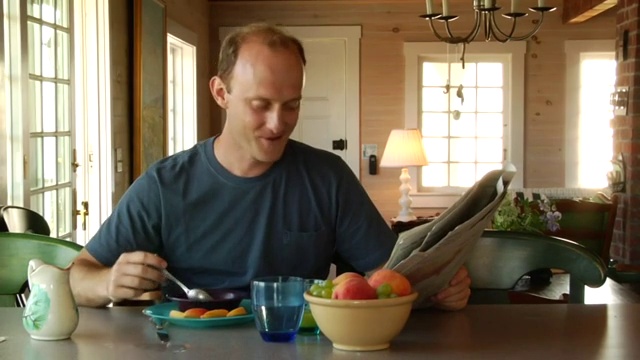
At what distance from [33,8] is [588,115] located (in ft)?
18.4

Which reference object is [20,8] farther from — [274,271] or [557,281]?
[557,281]

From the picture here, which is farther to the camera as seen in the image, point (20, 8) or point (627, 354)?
point (20, 8)

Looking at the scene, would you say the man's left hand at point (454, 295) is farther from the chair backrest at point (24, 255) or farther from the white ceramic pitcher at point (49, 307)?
the chair backrest at point (24, 255)

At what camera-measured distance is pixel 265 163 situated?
2143 millimetres

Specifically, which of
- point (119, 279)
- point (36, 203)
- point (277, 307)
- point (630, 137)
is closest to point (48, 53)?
point (36, 203)

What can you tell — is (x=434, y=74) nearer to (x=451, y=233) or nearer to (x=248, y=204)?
(x=248, y=204)

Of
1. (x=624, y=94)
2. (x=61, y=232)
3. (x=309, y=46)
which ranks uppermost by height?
(x=309, y=46)

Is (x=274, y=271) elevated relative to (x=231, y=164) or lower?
lower

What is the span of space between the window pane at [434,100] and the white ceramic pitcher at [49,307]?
6853mm

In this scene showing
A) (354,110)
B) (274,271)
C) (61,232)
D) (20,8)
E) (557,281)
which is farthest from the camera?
(354,110)

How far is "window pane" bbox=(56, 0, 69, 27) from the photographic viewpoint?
426 cm

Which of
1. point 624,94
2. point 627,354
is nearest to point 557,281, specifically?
point 624,94

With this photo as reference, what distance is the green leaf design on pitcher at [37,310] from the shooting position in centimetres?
158

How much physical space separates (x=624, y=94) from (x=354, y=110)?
7.86ft
